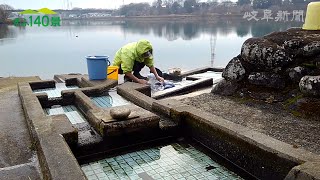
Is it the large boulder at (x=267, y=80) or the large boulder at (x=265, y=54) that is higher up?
the large boulder at (x=265, y=54)

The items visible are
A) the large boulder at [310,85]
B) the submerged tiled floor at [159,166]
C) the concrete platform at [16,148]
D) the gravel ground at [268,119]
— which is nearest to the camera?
the concrete platform at [16,148]

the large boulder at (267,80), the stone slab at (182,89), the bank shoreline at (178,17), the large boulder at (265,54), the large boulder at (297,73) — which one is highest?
the bank shoreline at (178,17)

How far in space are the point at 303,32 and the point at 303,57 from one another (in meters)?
0.79

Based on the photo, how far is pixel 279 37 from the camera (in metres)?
5.67

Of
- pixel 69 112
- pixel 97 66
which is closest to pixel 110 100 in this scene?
pixel 69 112

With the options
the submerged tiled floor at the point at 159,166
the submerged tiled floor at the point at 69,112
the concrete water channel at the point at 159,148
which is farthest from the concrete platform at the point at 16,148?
the submerged tiled floor at the point at 159,166

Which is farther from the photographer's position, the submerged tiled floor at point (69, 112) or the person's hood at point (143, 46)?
the person's hood at point (143, 46)

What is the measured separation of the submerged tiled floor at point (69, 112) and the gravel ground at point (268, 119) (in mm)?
1993

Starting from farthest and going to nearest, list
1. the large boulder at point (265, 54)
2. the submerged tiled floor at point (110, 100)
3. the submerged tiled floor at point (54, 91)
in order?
the submerged tiled floor at point (54, 91) < the submerged tiled floor at point (110, 100) < the large boulder at point (265, 54)

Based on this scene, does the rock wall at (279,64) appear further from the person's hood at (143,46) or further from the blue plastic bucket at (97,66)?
the blue plastic bucket at (97,66)

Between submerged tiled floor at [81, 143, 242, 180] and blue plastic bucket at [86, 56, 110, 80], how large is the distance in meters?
3.48

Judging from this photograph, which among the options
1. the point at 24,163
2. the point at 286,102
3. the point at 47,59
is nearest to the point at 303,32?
the point at 286,102

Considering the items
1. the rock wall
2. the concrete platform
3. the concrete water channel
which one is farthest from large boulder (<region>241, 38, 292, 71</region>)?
the concrete platform

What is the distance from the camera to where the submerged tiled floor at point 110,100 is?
5.75m
